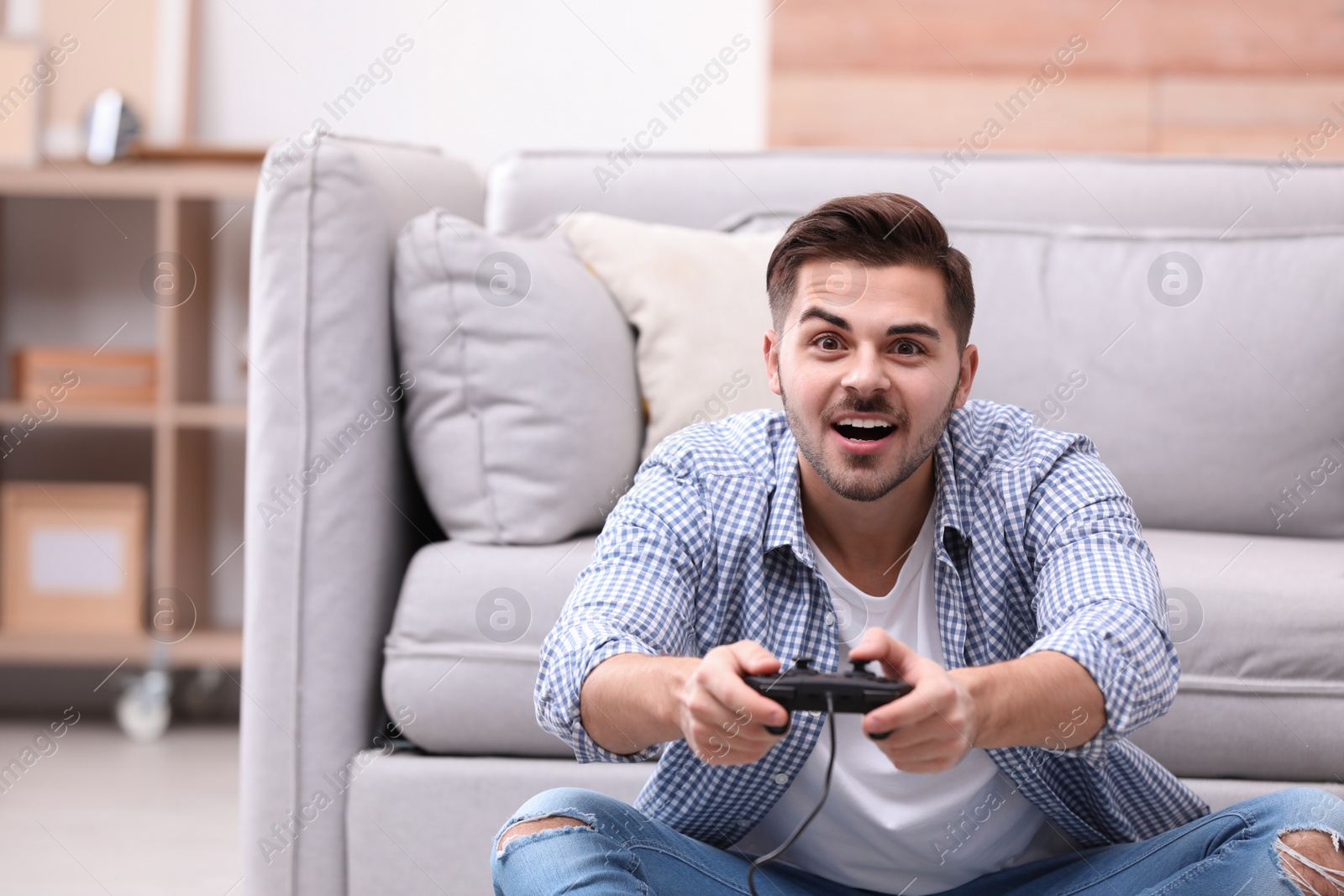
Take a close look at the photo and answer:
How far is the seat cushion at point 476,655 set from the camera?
1284 millimetres

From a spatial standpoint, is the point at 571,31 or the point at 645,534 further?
the point at 571,31

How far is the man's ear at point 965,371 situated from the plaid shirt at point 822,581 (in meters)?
0.04

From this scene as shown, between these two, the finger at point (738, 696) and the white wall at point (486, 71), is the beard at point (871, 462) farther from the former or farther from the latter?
the white wall at point (486, 71)

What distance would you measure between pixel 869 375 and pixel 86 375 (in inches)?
76.8

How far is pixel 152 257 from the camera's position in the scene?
267 centimetres

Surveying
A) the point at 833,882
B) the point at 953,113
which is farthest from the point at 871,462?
the point at 953,113

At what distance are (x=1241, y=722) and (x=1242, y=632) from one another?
0.09 m

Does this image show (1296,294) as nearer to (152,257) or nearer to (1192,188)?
(1192,188)

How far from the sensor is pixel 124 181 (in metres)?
2.38

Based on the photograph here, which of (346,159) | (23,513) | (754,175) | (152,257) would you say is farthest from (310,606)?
(152,257)

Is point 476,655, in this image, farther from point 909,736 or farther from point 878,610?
point 909,736

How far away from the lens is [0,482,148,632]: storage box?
2412mm

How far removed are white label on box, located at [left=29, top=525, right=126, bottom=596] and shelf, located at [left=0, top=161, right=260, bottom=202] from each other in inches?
26.2

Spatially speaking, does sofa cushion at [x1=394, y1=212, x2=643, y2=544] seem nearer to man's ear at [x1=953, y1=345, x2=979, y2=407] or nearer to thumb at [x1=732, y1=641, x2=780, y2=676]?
man's ear at [x1=953, y1=345, x2=979, y2=407]
